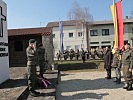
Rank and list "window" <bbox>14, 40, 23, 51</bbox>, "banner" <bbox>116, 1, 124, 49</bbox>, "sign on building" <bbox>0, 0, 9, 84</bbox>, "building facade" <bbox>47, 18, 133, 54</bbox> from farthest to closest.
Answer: "building facade" <bbox>47, 18, 133, 54</bbox> < "window" <bbox>14, 40, 23, 51</bbox> < "banner" <bbox>116, 1, 124, 49</bbox> < "sign on building" <bbox>0, 0, 9, 84</bbox>

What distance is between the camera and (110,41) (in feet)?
201

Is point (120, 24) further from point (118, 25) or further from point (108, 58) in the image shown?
point (108, 58)

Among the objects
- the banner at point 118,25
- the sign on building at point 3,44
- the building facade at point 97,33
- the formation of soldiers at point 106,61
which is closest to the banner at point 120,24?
the banner at point 118,25

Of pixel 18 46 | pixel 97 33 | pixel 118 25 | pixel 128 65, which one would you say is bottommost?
pixel 128 65

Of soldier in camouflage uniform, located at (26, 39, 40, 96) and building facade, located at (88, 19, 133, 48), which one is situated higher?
building facade, located at (88, 19, 133, 48)

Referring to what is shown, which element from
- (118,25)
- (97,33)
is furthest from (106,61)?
(97,33)

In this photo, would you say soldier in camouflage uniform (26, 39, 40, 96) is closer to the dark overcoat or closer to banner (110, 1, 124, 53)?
banner (110, 1, 124, 53)

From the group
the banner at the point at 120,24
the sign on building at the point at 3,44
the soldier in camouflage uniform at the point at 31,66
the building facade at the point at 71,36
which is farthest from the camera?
the building facade at the point at 71,36

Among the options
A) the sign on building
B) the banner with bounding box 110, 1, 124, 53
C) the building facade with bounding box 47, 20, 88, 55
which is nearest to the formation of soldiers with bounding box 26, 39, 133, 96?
the banner with bounding box 110, 1, 124, 53

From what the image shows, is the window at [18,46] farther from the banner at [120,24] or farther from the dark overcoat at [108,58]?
the banner at [120,24]

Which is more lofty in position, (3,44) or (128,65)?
(3,44)

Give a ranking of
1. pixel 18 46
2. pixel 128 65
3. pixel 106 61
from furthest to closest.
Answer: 1. pixel 18 46
2. pixel 106 61
3. pixel 128 65

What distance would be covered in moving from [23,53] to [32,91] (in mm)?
17471

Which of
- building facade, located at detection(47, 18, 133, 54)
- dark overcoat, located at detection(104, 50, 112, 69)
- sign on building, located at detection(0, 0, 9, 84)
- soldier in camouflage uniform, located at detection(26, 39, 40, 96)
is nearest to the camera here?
soldier in camouflage uniform, located at detection(26, 39, 40, 96)
